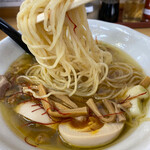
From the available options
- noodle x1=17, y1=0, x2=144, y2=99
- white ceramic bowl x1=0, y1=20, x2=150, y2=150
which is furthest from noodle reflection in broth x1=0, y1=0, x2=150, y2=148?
white ceramic bowl x1=0, y1=20, x2=150, y2=150

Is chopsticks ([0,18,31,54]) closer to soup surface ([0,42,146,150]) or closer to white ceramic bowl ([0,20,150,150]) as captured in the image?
white ceramic bowl ([0,20,150,150])

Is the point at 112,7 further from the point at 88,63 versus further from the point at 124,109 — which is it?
the point at 124,109

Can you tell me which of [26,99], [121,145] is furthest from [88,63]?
[121,145]

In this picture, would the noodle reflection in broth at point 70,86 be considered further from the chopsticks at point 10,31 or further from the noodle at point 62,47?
the chopsticks at point 10,31

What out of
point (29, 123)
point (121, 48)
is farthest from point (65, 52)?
point (121, 48)

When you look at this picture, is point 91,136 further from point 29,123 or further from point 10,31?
point 10,31

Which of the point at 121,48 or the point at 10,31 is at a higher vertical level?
the point at 10,31
